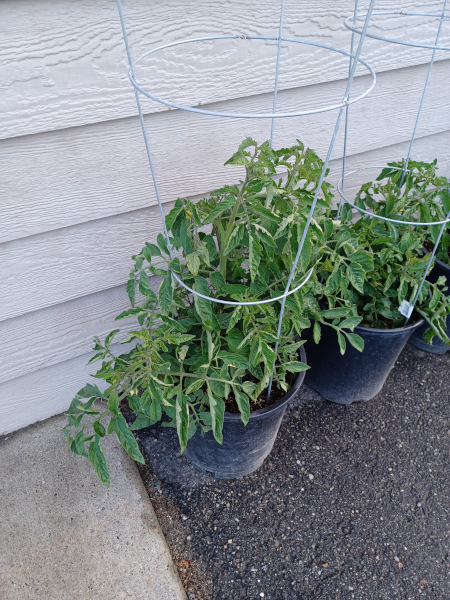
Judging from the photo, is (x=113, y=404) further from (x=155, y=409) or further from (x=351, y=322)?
(x=351, y=322)

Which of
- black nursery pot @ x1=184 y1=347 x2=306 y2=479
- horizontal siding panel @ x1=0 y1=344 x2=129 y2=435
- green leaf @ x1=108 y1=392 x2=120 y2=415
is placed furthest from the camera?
horizontal siding panel @ x1=0 y1=344 x2=129 y2=435

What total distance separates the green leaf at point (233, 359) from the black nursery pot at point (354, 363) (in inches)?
22.9

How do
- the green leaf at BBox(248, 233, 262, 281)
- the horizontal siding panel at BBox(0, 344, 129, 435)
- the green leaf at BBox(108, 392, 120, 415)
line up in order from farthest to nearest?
1. the horizontal siding panel at BBox(0, 344, 129, 435)
2. the green leaf at BBox(108, 392, 120, 415)
3. the green leaf at BBox(248, 233, 262, 281)

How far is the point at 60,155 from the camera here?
1086mm

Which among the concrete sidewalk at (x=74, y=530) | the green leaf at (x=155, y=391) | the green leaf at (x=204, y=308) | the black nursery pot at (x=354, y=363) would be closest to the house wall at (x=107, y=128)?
the concrete sidewalk at (x=74, y=530)

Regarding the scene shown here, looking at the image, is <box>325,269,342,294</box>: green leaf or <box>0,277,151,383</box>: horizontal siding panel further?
<box>0,277,151,383</box>: horizontal siding panel

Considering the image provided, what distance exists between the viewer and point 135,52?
1.04 m

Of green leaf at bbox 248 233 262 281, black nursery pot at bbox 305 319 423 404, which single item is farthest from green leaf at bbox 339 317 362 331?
green leaf at bbox 248 233 262 281

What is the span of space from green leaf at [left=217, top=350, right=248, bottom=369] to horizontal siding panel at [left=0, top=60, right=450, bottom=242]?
0.55m

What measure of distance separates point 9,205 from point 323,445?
4.22ft

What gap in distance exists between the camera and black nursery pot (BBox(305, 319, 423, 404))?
144cm

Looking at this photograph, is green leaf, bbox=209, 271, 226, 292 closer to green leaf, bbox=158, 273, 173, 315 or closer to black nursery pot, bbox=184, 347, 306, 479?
green leaf, bbox=158, 273, 173, 315

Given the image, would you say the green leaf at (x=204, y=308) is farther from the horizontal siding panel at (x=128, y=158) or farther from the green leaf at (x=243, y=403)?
the horizontal siding panel at (x=128, y=158)

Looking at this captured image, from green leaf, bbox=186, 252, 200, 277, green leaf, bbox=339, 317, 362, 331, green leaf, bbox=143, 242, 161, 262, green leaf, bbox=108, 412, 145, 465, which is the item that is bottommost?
green leaf, bbox=339, 317, 362, 331
